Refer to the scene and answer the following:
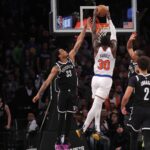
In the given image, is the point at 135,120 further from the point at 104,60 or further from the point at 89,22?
the point at 89,22

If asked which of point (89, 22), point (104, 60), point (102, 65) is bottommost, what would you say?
point (102, 65)

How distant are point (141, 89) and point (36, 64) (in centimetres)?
1005

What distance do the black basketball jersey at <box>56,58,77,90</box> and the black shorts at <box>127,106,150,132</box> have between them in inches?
99.3

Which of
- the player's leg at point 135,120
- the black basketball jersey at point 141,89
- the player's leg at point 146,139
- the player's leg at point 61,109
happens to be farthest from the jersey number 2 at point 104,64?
the player's leg at point 146,139

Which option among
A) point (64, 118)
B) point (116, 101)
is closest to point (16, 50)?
point (116, 101)

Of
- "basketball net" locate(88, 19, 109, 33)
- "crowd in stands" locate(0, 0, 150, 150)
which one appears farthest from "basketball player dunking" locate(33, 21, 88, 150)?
"crowd in stands" locate(0, 0, 150, 150)

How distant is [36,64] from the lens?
82.2 feet

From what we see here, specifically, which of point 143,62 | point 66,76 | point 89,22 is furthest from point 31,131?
point 143,62

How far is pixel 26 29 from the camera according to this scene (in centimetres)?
2852

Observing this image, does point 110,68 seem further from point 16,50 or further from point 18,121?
point 16,50

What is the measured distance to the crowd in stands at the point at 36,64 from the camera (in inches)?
800

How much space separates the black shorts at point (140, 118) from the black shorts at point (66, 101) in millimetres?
2376

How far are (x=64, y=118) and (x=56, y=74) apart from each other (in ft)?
3.30

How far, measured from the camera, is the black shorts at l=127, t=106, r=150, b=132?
50.2 ft
